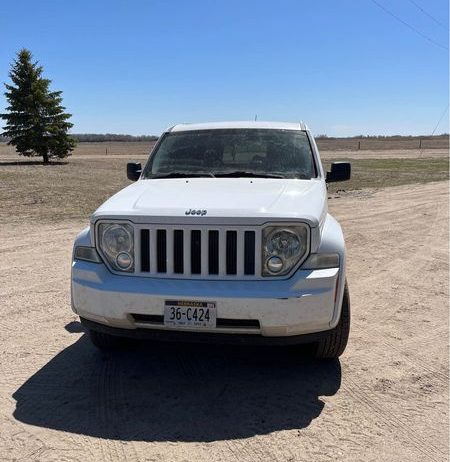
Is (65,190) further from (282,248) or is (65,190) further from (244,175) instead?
(282,248)

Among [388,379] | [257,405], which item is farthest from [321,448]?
[388,379]

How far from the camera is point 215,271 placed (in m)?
3.64

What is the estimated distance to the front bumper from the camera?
11.4 ft

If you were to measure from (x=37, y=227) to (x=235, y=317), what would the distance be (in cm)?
769

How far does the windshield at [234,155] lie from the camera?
5074mm

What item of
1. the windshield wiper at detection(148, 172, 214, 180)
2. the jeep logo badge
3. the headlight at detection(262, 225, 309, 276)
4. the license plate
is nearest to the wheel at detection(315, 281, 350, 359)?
the headlight at detection(262, 225, 309, 276)

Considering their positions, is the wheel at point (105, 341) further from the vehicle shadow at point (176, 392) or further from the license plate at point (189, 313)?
the license plate at point (189, 313)

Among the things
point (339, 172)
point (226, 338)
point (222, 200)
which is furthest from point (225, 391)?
point (339, 172)

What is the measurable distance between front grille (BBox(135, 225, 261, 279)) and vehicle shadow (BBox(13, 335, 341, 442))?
0.89 m

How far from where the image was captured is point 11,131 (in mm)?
28531

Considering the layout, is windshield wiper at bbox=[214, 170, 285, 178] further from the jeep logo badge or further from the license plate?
the license plate

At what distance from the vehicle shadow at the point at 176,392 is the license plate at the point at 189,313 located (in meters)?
0.59

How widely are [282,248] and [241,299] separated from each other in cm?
47

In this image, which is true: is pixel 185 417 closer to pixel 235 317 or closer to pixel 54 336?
pixel 235 317
